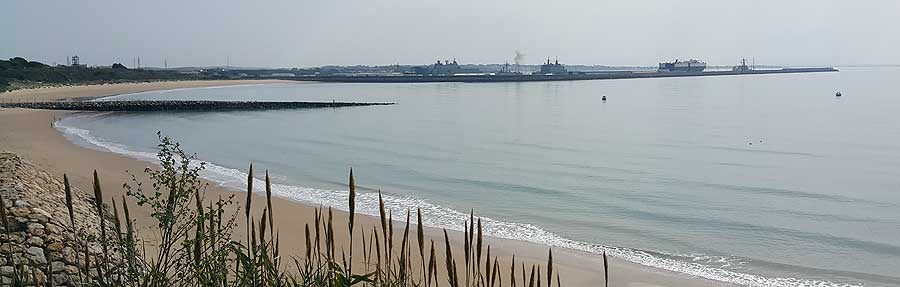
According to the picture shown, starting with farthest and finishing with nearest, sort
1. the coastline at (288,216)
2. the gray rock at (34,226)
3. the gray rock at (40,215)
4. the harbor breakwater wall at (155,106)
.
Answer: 1. the harbor breakwater wall at (155,106)
2. the coastline at (288,216)
3. the gray rock at (40,215)
4. the gray rock at (34,226)

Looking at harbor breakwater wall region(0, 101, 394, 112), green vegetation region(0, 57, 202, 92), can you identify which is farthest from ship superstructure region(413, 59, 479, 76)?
harbor breakwater wall region(0, 101, 394, 112)

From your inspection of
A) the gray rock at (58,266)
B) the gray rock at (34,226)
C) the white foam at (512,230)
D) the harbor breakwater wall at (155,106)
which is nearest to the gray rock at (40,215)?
the gray rock at (34,226)

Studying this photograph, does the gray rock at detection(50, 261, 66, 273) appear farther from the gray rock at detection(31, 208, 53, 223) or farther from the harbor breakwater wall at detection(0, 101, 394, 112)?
the harbor breakwater wall at detection(0, 101, 394, 112)

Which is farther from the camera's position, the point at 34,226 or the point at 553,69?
the point at 553,69

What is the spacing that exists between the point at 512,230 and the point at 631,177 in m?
9.45

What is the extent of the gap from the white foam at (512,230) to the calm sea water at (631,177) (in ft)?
0.20

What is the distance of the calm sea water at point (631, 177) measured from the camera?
13.9 m

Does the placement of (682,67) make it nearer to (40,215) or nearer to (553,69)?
(553,69)

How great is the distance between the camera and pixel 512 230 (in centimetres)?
1479

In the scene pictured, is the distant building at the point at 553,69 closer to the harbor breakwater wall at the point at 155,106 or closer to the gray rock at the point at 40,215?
the harbor breakwater wall at the point at 155,106

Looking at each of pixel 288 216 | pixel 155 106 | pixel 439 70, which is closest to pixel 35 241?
pixel 288 216

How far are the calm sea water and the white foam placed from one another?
0.06 meters

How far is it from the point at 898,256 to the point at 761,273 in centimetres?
341

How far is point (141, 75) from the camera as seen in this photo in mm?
132375
